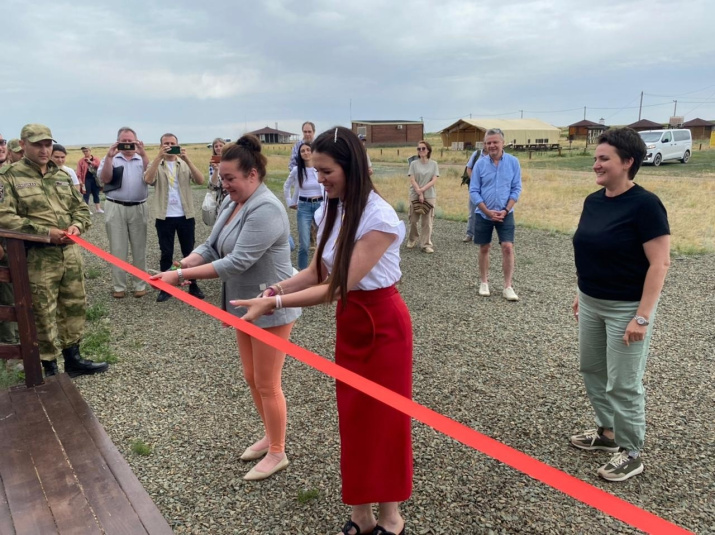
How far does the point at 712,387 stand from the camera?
4.39 m

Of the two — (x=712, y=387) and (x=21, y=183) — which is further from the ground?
(x=21, y=183)

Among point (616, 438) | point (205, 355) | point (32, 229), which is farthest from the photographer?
point (205, 355)

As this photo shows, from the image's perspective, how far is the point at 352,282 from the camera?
2.26 metres

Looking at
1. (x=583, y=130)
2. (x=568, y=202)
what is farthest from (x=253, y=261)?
(x=583, y=130)

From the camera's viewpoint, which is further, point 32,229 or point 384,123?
point 384,123

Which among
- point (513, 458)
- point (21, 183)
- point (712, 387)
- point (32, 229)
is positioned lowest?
point (712, 387)

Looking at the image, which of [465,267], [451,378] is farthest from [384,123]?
[451,378]

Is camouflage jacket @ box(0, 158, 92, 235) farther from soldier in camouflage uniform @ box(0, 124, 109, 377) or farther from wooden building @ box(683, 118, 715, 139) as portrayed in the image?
wooden building @ box(683, 118, 715, 139)

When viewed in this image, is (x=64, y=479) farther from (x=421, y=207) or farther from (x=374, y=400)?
(x=421, y=207)

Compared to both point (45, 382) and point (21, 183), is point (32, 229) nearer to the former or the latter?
point (21, 183)

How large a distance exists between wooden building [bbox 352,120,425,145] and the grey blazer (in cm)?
6229

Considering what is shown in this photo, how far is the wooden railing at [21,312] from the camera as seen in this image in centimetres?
362

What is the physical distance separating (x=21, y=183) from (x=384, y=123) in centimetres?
6424

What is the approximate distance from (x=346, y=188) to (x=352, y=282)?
432 millimetres
